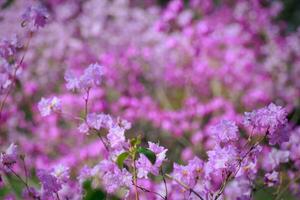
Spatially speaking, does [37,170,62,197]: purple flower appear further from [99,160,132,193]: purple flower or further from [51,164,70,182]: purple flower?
[99,160,132,193]: purple flower

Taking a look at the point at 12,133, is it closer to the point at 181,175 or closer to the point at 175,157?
the point at 175,157

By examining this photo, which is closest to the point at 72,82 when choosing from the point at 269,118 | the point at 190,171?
the point at 190,171

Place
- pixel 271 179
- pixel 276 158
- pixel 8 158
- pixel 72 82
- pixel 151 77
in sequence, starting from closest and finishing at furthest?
pixel 8 158 < pixel 72 82 < pixel 271 179 < pixel 276 158 < pixel 151 77

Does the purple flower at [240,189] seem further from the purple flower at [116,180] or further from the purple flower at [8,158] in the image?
the purple flower at [8,158]

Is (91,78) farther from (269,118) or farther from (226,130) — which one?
(269,118)

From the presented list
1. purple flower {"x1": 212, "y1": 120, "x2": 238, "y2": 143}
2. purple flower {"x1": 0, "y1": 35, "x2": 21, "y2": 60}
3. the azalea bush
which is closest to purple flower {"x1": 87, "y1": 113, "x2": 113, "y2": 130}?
purple flower {"x1": 212, "y1": 120, "x2": 238, "y2": 143}

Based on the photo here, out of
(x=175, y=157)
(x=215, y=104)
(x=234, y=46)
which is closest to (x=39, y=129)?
(x=175, y=157)
